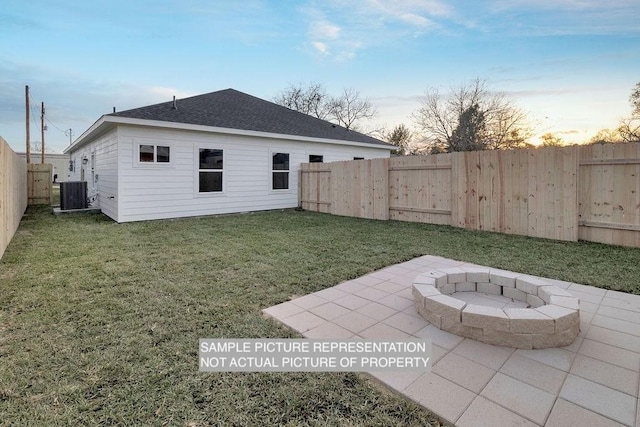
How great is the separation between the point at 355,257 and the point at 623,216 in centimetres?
454

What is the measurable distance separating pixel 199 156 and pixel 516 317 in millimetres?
8678

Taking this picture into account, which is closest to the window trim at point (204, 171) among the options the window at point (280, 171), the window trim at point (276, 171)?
the window trim at point (276, 171)

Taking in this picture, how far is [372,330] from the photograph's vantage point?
2.59 metres

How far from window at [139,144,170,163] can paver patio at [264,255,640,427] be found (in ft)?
22.8

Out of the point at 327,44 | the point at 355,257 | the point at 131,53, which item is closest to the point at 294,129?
the point at 327,44

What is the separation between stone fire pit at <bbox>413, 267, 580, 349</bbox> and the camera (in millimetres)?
2248

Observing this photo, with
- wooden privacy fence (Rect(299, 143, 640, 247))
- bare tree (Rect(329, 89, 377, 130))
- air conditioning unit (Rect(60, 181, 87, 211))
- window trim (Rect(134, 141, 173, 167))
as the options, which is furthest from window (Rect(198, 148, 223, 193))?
bare tree (Rect(329, 89, 377, 130))

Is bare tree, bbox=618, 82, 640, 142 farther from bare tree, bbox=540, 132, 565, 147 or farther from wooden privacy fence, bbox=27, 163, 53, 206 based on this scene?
wooden privacy fence, bbox=27, 163, 53, 206

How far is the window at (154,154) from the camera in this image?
8148 mm

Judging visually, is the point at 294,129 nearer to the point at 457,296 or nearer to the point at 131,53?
the point at 131,53

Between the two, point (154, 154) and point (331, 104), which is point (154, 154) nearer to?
point (154, 154)

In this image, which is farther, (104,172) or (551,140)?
(551,140)

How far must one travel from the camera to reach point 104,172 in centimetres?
966

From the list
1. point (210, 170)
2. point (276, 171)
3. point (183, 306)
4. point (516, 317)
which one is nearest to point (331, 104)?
point (276, 171)
